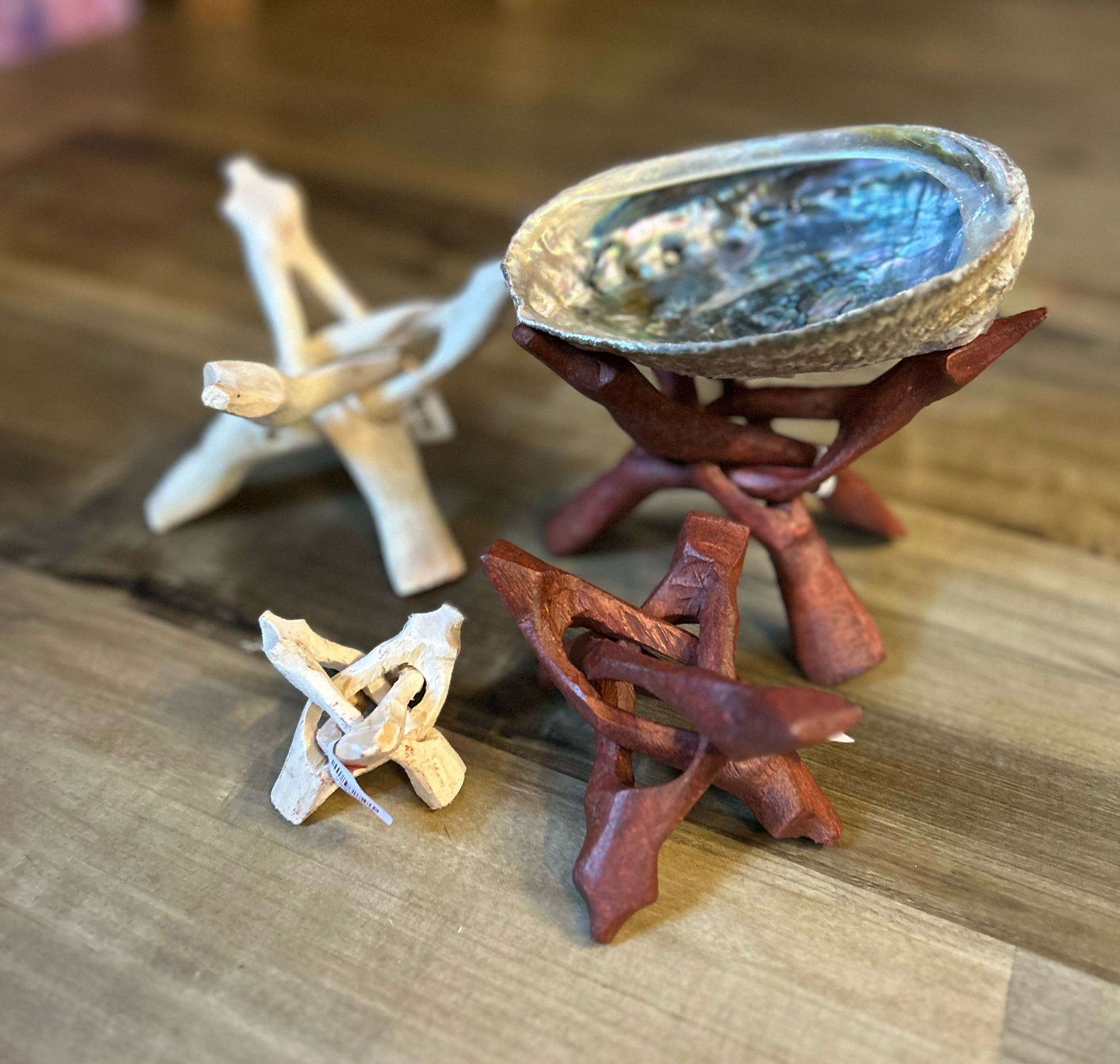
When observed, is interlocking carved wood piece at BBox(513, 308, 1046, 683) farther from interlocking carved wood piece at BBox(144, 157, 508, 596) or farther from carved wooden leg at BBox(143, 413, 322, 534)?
carved wooden leg at BBox(143, 413, 322, 534)

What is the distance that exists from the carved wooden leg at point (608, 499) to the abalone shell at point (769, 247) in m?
0.10

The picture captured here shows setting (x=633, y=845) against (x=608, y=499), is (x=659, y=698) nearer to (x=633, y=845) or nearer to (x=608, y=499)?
(x=633, y=845)

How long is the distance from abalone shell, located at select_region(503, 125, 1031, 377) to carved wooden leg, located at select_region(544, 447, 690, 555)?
98 mm

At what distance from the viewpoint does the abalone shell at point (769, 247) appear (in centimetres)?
58

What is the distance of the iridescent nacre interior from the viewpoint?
664mm

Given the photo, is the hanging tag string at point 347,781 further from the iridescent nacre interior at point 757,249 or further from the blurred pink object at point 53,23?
the blurred pink object at point 53,23

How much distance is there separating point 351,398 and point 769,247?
1.05ft

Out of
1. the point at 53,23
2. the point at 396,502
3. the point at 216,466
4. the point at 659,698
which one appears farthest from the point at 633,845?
the point at 53,23

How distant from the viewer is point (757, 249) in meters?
0.72

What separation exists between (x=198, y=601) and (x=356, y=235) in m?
0.59

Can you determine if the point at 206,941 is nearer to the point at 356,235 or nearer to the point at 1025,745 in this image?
the point at 1025,745

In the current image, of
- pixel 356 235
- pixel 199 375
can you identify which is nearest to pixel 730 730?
pixel 199 375

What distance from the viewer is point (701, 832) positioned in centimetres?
62

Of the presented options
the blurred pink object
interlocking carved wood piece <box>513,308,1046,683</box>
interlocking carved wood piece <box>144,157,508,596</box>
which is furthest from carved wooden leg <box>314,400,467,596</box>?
the blurred pink object
